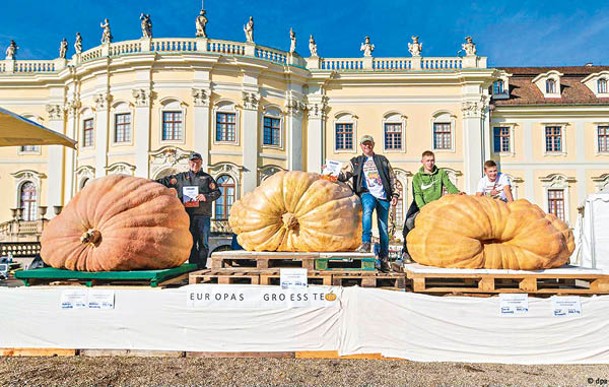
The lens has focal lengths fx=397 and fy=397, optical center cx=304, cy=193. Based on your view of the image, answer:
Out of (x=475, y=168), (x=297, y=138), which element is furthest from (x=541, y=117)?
(x=297, y=138)

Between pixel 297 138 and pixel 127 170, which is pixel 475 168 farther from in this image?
pixel 127 170

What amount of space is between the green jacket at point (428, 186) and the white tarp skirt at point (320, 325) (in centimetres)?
181

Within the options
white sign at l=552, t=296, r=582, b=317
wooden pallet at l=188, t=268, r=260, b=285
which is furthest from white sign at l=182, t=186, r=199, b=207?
white sign at l=552, t=296, r=582, b=317

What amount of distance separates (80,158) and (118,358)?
59.4 feet

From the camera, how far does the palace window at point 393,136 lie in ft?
65.2

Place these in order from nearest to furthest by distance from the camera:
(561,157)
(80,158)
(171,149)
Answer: (171,149)
(80,158)
(561,157)

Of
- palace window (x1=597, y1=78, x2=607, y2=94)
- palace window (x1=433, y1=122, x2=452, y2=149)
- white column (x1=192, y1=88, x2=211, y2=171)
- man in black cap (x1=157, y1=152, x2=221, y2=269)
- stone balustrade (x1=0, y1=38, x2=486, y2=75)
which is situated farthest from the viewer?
palace window (x1=597, y1=78, x2=607, y2=94)

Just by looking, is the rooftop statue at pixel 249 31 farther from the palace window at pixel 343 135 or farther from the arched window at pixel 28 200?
the arched window at pixel 28 200

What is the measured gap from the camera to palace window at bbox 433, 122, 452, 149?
782 inches

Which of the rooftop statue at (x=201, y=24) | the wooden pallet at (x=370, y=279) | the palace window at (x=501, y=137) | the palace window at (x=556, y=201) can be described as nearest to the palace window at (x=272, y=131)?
the rooftop statue at (x=201, y=24)

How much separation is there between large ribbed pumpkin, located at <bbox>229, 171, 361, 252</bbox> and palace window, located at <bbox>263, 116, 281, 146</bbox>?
47.9ft

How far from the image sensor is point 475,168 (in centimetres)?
1933

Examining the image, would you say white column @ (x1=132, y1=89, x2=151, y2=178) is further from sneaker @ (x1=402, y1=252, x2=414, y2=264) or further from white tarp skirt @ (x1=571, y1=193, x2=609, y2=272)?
white tarp skirt @ (x1=571, y1=193, x2=609, y2=272)

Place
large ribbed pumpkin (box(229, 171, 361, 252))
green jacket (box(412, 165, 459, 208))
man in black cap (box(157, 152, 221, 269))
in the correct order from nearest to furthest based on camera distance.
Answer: large ribbed pumpkin (box(229, 171, 361, 252)) → green jacket (box(412, 165, 459, 208)) → man in black cap (box(157, 152, 221, 269))
